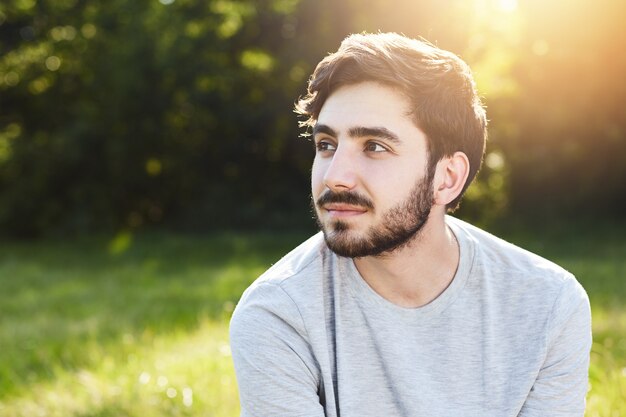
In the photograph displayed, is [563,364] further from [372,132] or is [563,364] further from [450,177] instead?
[372,132]

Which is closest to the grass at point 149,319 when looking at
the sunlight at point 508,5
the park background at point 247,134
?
the park background at point 247,134

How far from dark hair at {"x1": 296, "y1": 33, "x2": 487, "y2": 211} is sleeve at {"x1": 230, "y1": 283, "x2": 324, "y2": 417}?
2.52 ft

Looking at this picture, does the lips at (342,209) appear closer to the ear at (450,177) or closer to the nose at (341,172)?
the nose at (341,172)

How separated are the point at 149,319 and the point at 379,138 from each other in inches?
212

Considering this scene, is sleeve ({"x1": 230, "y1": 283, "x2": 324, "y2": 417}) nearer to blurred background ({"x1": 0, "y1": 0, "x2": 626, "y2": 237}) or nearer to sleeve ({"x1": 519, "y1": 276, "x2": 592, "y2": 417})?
sleeve ({"x1": 519, "y1": 276, "x2": 592, "y2": 417})

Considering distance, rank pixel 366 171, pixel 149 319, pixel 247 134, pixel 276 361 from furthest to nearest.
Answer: pixel 247 134
pixel 149 319
pixel 366 171
pixel 276 361

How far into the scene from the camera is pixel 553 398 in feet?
8.75

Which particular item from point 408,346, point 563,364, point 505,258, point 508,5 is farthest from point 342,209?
point 508,5

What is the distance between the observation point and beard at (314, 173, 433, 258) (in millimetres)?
2648

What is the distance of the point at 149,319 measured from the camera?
7.57 metres

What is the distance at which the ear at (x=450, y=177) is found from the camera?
9.55 ft

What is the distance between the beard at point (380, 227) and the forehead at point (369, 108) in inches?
9.5

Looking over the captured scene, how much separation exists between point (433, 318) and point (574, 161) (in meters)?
14.6

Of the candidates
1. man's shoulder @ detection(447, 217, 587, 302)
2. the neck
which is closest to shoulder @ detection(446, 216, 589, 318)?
man's shoulder @ detection(447, 217, 587, 302)
